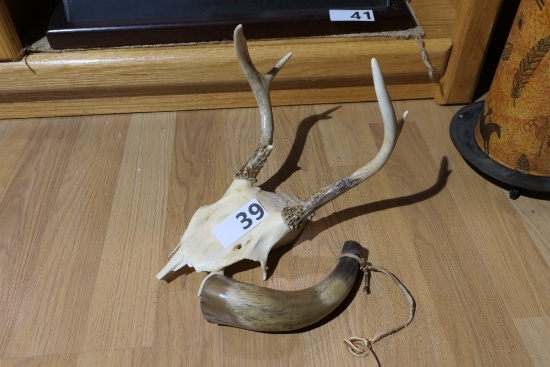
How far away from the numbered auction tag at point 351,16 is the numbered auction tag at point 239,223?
0.48 metres

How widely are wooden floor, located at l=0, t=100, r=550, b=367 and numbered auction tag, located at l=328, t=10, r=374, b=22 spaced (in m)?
0.20

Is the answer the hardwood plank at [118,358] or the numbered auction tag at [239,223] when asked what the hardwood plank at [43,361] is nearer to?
the hardwood plank at [118,358]

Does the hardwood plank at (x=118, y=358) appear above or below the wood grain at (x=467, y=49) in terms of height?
below

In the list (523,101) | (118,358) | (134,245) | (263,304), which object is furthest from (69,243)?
(523,101)

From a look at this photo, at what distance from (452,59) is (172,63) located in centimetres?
59

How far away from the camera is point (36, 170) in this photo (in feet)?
3.37

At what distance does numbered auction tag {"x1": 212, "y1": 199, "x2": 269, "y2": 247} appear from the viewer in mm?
794

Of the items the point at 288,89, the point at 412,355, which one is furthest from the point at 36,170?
the point at 412,355

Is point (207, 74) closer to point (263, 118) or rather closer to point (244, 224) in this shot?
point (263, 118)

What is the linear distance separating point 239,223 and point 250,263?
0.09m

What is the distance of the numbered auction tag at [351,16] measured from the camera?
1.05m

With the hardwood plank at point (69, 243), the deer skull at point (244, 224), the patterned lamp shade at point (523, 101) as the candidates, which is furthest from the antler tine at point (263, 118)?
the patterned lamp shade at point (523, 101)

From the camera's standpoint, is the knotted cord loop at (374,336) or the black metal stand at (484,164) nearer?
the knotted cord loop at (374,336)

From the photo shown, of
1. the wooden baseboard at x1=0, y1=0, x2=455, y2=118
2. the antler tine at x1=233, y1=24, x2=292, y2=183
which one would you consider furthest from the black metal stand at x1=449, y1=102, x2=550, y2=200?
the antler tine at x1=233, y1=24, x2=292, y2=183
